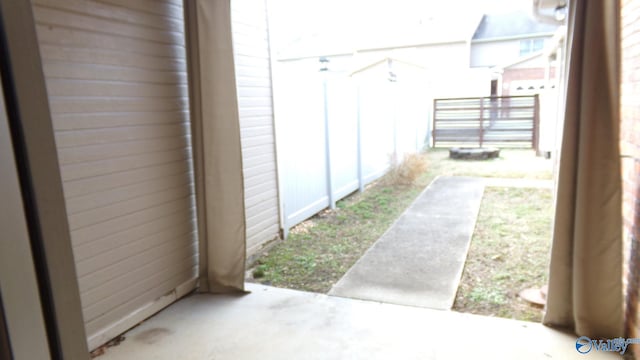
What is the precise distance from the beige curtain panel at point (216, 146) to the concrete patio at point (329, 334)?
0.31 metres

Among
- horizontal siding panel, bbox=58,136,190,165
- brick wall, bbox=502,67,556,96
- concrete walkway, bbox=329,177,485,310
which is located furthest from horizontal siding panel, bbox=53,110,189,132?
brick wall, bbox=502,67,556,96

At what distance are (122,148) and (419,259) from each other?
8.63 ft

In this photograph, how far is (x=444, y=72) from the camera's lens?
15922 mm

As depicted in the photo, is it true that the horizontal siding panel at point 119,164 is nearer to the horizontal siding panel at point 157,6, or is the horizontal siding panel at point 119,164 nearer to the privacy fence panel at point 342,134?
the horizontal siding panel at point 157,6

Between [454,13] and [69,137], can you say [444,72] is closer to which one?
[454,13]

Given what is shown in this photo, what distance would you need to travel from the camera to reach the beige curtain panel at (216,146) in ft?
9.70

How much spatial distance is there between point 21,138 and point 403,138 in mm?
9100

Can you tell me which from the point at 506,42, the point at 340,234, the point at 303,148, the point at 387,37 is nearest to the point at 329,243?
the point at 340,234

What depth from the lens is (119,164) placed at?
2.60 m

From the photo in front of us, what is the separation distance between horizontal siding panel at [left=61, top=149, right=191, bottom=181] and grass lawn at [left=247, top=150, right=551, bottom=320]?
1219mm

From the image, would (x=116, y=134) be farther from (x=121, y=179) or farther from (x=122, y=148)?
(x=121, y=179)

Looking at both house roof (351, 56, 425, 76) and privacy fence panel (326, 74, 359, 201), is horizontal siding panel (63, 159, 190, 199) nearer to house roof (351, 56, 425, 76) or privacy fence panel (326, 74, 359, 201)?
privacy fence panel (326, 74, 359, 201)

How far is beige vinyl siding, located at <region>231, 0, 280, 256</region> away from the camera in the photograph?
377 cm

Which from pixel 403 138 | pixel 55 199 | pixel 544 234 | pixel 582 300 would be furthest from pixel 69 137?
pixel 403 138
